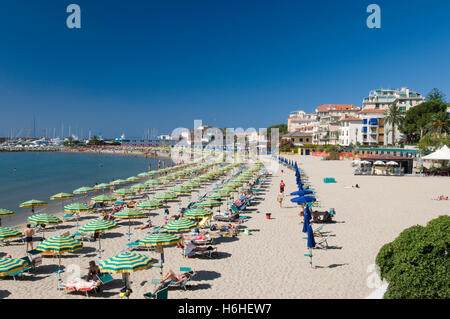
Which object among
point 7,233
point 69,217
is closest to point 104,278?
point 7,233

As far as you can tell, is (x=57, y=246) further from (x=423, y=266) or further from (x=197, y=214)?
(x=423, y=266)

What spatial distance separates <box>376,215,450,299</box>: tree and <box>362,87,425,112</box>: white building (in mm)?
96193

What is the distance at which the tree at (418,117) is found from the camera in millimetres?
64094

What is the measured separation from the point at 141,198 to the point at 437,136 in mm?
41729

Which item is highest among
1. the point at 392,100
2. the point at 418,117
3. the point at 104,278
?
the point at 392,100

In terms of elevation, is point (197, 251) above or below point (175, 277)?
below

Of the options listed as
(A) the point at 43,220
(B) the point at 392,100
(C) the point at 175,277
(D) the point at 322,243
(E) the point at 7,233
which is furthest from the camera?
A: (B) the point at 392,100

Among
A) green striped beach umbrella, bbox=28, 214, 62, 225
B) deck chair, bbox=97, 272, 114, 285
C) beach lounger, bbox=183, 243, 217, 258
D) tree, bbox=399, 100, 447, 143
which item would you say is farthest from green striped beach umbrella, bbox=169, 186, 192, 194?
tree, bbox=399, 100, 447, 143

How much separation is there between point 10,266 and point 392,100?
105 meters

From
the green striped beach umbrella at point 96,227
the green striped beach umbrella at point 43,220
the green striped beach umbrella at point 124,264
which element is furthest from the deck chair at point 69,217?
the green striped beach umbrella at point 124,264

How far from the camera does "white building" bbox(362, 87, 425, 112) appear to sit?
94.4 m

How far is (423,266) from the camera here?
626cm

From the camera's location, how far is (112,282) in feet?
33.0

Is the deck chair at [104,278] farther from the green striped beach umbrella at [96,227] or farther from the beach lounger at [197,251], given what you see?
the green striped beach umbrella at [96,227]
